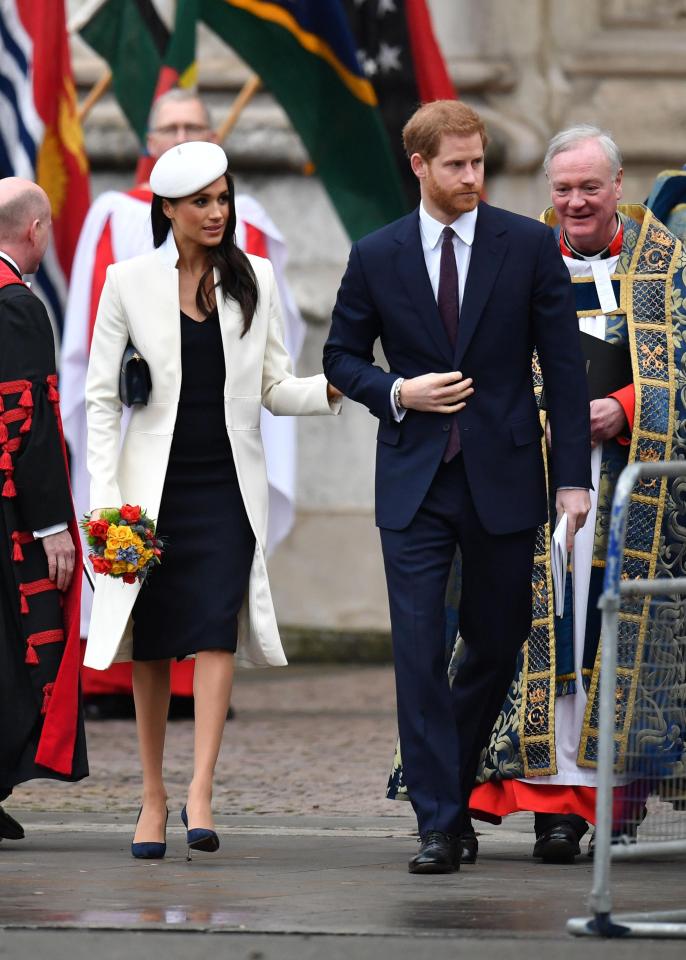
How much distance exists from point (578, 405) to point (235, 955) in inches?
80.5

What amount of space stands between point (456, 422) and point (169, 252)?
40.7 inches

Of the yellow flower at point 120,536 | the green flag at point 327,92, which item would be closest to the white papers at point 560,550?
the yellow flower at point 120,536

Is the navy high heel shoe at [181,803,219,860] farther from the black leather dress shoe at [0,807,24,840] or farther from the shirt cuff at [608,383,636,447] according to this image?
the shirt cuff at [608,383,636,447]

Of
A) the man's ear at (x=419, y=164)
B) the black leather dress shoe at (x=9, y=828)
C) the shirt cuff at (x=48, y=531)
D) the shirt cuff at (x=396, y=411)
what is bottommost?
the black leather dress shoe at (x=9, y=828)

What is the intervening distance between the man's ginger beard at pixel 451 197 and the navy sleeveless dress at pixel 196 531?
0.79m

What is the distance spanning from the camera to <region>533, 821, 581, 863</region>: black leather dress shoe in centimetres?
663

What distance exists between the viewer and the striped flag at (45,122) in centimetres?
1091

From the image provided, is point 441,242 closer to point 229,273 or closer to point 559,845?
point 229,273

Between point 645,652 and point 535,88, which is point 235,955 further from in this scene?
point 535,88

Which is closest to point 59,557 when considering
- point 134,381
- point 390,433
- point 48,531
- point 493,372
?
point 48,531

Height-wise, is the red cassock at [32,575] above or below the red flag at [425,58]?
below

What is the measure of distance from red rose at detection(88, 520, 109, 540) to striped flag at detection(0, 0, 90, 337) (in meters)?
4.54

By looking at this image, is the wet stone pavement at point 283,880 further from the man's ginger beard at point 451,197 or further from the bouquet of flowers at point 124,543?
the man's ginger beard at point 451,197

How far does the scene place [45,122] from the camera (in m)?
11.0
